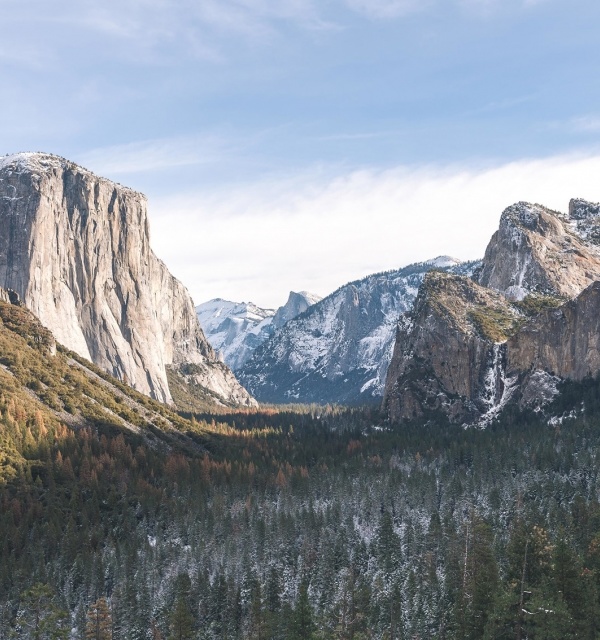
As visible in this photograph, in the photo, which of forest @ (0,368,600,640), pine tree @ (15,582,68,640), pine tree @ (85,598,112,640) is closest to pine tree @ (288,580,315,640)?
forest @ (0,368,600,640)

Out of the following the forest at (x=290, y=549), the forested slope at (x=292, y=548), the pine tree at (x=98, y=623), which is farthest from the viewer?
the pine tree at (x=98, y=623)

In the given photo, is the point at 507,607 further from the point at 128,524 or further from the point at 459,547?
the point at 128,524

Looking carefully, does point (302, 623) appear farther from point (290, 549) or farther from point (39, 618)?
point (290, 549)

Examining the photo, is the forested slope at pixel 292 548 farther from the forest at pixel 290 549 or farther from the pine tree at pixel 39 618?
the pine tree at pixel 39 618

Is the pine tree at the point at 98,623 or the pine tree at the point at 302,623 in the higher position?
the pine tree at the point at 302,623

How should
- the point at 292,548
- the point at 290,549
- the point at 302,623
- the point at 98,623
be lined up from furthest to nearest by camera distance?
the point at 292,548 < the point at 290,549 < the point at 98,623 < the point at 302,623

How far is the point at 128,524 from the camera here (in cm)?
16325

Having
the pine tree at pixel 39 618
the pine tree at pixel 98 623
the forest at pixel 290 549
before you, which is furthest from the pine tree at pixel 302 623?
the pine tree at pixel 39 618

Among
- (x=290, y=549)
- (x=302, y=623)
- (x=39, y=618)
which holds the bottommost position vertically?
(x=39, y=618)

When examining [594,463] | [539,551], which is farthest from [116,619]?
[594,463]

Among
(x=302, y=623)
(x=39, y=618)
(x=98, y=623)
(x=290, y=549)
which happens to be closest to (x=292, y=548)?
(x=290, y=549)

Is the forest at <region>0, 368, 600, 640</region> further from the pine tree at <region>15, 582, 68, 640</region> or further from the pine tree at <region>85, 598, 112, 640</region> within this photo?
the pine tree at <region>15, 582, 68, 640</region>

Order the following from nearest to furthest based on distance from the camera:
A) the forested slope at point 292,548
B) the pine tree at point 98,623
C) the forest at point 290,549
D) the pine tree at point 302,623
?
1. the pine tree at point 302,623
2. the forest at point 290,549
3. the forested slope at point 292,548
4. the pine tree at point 98,623

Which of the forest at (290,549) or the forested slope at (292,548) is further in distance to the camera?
the forested slope at (292,548)
